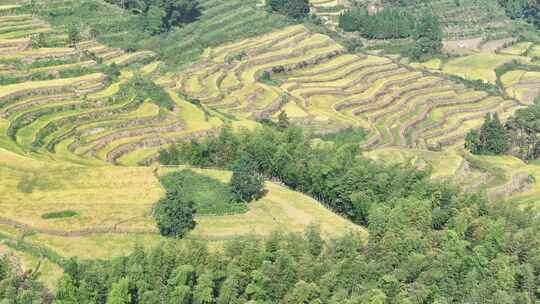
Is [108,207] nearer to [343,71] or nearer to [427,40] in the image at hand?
[343,71]

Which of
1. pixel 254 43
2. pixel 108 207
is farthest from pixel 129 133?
pixel 254 43

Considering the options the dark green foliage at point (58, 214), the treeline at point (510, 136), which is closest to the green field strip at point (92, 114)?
the dark green foliage at point (58, 214)

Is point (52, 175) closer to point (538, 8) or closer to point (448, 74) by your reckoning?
point (448, 74)

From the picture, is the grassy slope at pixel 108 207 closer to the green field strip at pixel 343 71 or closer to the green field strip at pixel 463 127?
the green field strip at pixel 463 127

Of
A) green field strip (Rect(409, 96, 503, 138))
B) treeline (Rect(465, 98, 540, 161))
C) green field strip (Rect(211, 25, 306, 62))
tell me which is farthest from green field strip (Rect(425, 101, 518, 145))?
green field strip (Rect(211, 25, 306, 62))

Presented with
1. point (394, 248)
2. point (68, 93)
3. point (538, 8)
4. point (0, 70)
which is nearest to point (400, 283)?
point (394, 248)
